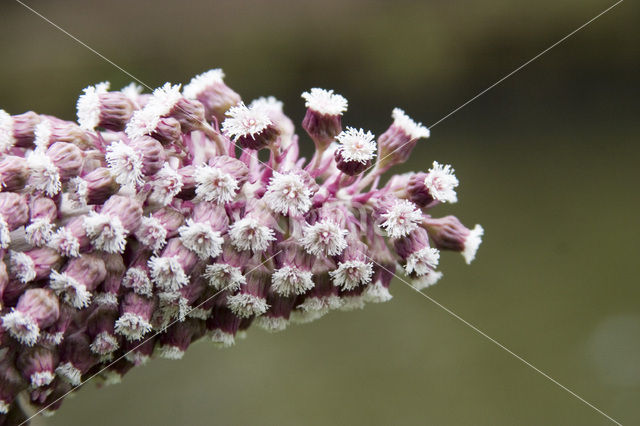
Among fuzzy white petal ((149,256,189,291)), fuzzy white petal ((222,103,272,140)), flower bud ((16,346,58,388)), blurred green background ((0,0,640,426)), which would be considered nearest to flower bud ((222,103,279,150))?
fuzzy white petal ((222,103,272,140))

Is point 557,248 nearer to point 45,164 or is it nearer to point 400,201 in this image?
point 400,201

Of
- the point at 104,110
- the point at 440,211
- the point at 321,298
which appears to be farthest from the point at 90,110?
the point at 440,211

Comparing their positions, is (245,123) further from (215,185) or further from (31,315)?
(31,315)

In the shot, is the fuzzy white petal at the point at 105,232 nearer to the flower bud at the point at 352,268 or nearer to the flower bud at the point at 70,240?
the flower bud at the point at 70,240

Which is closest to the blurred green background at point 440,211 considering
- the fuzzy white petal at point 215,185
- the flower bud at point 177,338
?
the flower bud at point 177,338

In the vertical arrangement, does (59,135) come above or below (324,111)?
below

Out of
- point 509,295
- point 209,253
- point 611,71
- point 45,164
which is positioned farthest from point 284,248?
point 611,71

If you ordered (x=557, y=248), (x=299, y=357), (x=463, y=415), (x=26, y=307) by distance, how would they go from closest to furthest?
1. (x=26, y=307)
2. (x=463, y=415)
3. (x=299, y=357)
4. (x=557, y=248)
